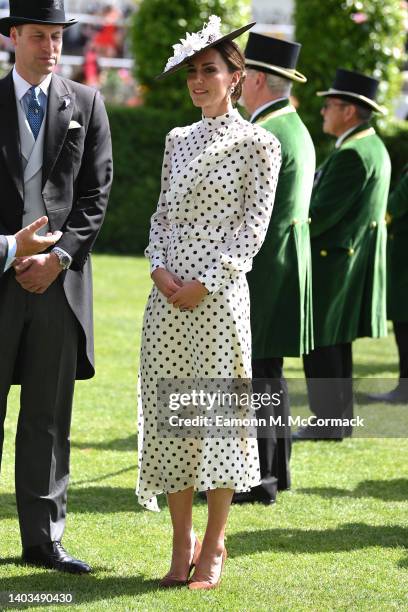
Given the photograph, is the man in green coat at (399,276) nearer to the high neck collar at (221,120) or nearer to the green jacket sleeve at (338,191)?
the green jacket sleeve at (338,191)

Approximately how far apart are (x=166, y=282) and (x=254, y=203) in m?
0.44

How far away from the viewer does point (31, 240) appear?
4.21 meters

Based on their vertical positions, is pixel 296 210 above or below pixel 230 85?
below

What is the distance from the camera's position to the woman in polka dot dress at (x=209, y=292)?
15.1 ft

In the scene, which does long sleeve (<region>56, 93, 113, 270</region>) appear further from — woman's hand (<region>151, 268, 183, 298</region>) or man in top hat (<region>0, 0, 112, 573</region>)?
woman's hand (<region>151, 268, 183, 298</region>)

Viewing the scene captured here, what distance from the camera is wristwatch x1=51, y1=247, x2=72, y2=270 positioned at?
4574 millimetres

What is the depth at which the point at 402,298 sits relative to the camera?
8.91 m

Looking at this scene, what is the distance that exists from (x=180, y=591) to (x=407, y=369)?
4579mm

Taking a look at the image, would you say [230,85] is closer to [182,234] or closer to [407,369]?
[182,234]

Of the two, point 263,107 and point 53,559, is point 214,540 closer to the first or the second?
point 53,559

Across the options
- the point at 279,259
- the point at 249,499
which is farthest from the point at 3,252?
the point at 249,499

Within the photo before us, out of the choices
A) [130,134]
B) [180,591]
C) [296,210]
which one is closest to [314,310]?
[296,210]

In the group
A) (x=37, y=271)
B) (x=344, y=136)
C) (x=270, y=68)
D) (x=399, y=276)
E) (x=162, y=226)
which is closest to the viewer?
(x=37, y=271)

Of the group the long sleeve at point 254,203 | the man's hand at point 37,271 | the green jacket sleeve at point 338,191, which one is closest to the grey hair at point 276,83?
the green jacket sleeve at point 338,191
